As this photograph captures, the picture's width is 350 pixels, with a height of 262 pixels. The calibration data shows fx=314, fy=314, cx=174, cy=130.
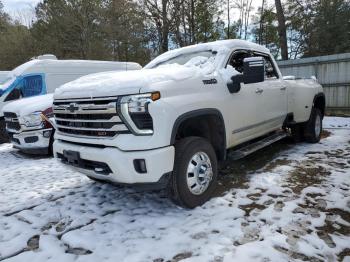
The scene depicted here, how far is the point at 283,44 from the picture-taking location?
1858cm

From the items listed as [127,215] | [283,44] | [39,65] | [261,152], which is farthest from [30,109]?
[283,44]

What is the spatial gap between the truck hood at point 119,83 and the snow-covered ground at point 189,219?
142 cm

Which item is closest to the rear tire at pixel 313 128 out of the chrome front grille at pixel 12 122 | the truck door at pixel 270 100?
the truck door at pixel 270 100

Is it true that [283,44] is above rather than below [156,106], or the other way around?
above

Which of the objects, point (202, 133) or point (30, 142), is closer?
point (202, 133)

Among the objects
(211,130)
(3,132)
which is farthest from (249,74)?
(3,132)

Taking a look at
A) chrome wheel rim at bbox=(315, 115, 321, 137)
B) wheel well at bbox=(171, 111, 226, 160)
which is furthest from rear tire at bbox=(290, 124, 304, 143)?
wheel well at bbox=(171, 111, 226, 160)

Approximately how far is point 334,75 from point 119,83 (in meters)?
12.1

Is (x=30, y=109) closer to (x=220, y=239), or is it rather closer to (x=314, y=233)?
(x=220, y=239)

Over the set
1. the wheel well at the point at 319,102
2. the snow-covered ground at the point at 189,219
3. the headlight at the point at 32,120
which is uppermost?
the wheel well at the point at 319,102

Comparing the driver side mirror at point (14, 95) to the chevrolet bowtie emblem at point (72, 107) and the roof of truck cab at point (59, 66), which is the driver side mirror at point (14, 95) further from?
the chevrolet bowtie emblem at point (72, 107)

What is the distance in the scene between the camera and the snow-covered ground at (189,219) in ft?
9.20

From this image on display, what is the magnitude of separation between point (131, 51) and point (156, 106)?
77.6 ft

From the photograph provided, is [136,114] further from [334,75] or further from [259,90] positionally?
[334,75]
